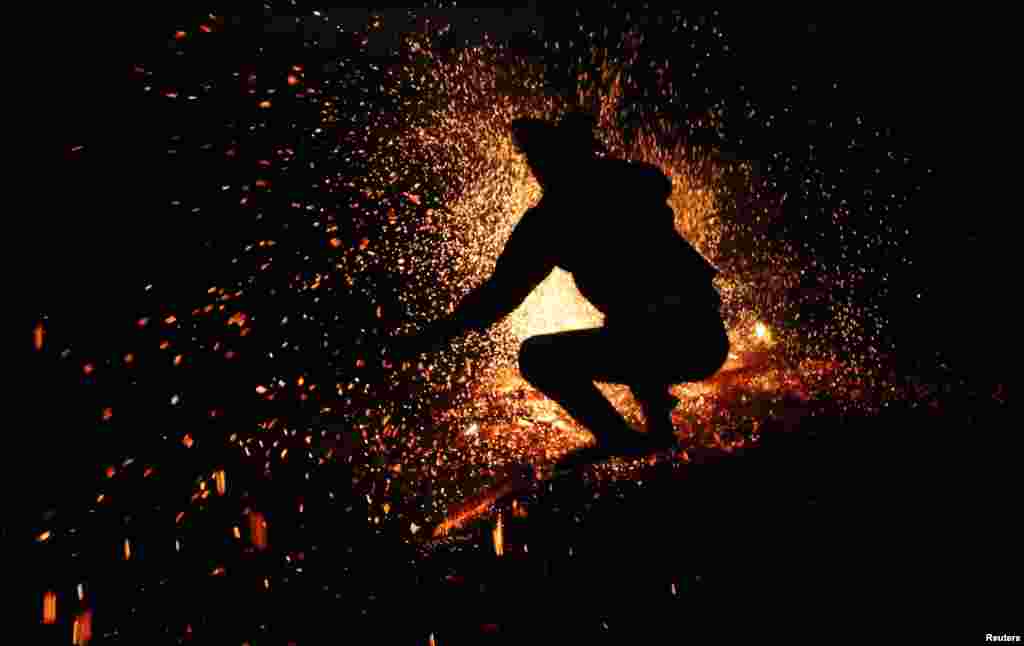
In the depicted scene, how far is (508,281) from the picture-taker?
2342mm

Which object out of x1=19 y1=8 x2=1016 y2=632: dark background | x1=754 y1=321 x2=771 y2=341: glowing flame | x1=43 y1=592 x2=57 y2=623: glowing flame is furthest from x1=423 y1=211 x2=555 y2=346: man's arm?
x1=754 y1=321 x2=771 y2=341: glowing flame

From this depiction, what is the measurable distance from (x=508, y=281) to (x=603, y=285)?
1.46 ft

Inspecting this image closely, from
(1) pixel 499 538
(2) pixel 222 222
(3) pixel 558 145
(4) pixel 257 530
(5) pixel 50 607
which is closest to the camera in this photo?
(3) pixel 558 145

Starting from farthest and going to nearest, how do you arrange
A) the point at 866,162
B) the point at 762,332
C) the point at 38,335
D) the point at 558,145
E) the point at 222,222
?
the point at 762,332 < the point at 866,162 < the point at 222,222 < the point at 38,335 < the point at 558,145

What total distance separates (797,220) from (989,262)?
2264 mm

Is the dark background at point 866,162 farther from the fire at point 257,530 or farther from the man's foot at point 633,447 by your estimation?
the man's foot at point 633,447

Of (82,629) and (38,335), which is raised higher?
(38,335)

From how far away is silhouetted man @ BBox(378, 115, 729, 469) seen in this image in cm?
227

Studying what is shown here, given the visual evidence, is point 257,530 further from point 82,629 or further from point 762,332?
point 762,332

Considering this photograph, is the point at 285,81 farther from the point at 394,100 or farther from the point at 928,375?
the point at 928,375

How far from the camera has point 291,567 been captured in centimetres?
264

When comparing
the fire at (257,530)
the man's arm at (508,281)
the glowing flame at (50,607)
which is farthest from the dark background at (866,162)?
the man's arm at (508,281)

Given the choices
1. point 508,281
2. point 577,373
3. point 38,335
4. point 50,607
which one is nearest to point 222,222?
point 38,335

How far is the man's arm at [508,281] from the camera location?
2322mm
